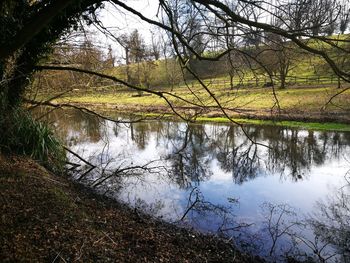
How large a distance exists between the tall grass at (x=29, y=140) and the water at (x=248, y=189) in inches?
41.1

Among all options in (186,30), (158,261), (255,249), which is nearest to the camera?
(158,261)

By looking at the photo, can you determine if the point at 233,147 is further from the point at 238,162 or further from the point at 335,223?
the point at 335,223

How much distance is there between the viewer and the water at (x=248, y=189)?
654 centimetres

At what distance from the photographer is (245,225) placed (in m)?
6.99

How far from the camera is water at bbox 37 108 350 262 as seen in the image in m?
6.54

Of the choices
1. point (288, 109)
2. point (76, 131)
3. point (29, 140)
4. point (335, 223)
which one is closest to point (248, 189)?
point (335, 223)

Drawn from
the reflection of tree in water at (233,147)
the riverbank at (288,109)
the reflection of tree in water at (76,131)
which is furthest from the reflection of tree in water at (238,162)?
the reflection of tree in water at (76,131)

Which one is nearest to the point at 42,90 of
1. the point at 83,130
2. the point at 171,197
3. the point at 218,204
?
the point at 171,197

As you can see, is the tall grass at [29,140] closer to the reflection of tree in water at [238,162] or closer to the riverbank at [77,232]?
the riverbank at [77,232]

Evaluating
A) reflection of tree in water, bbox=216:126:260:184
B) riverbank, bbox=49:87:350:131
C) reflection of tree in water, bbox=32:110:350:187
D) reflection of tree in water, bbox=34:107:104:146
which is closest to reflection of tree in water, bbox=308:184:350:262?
reflection of tree in water, bbox=32:110:350:187

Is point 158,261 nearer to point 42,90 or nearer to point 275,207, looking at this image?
point 275,207

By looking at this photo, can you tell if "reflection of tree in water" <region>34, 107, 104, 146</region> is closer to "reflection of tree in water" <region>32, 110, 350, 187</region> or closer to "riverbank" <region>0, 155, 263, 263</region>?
"reflection of tree in water" <region>32, 110, 350, 187</region>

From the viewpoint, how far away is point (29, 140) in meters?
8.22

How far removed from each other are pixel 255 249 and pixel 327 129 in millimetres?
13849
